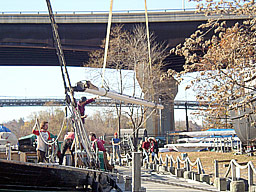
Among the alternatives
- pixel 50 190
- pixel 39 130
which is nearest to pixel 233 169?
pixel 39 130

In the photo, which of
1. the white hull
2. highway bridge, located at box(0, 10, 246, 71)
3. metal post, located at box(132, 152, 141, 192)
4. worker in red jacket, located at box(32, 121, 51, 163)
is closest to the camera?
metal post, located at box(132, 152, 141, 192)

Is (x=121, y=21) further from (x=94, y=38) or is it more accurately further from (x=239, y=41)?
(x=239, y=41)

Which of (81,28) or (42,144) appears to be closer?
(42,144)

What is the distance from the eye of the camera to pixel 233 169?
1196cm

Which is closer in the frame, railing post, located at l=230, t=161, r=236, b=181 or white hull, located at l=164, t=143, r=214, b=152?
railing post, located at l=230, t=161, r=236, b=181

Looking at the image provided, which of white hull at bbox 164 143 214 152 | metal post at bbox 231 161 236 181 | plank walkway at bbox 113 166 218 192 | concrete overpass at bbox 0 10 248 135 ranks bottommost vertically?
plank walkway at bbox 113 166 218 192

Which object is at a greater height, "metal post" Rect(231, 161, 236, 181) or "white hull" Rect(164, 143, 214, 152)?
"white hull" Rect(164, 143, 214, 152)

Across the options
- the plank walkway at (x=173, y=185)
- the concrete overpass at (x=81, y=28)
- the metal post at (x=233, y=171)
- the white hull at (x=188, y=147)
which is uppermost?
the concrete overpass at (x=81, y=28)

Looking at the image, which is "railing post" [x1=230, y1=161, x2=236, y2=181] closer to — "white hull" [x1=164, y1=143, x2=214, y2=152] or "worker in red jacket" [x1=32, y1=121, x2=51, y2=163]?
"worker in red jacket" [x1=32, y1=121, x2=51, y2=163]

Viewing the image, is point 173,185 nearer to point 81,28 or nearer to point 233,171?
point 233,171

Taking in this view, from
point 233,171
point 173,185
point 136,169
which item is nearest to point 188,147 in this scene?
point 173,185

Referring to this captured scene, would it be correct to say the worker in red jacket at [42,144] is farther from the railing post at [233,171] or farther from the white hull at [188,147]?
the white hull at [188,147]

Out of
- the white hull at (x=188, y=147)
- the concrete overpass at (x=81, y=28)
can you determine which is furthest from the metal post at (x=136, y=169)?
the concrete overpass at (x=81, y=28)

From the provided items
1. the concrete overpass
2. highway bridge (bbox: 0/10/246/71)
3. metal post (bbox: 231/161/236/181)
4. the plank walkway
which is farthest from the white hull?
metal post (bbox: 231/161/236/181)
